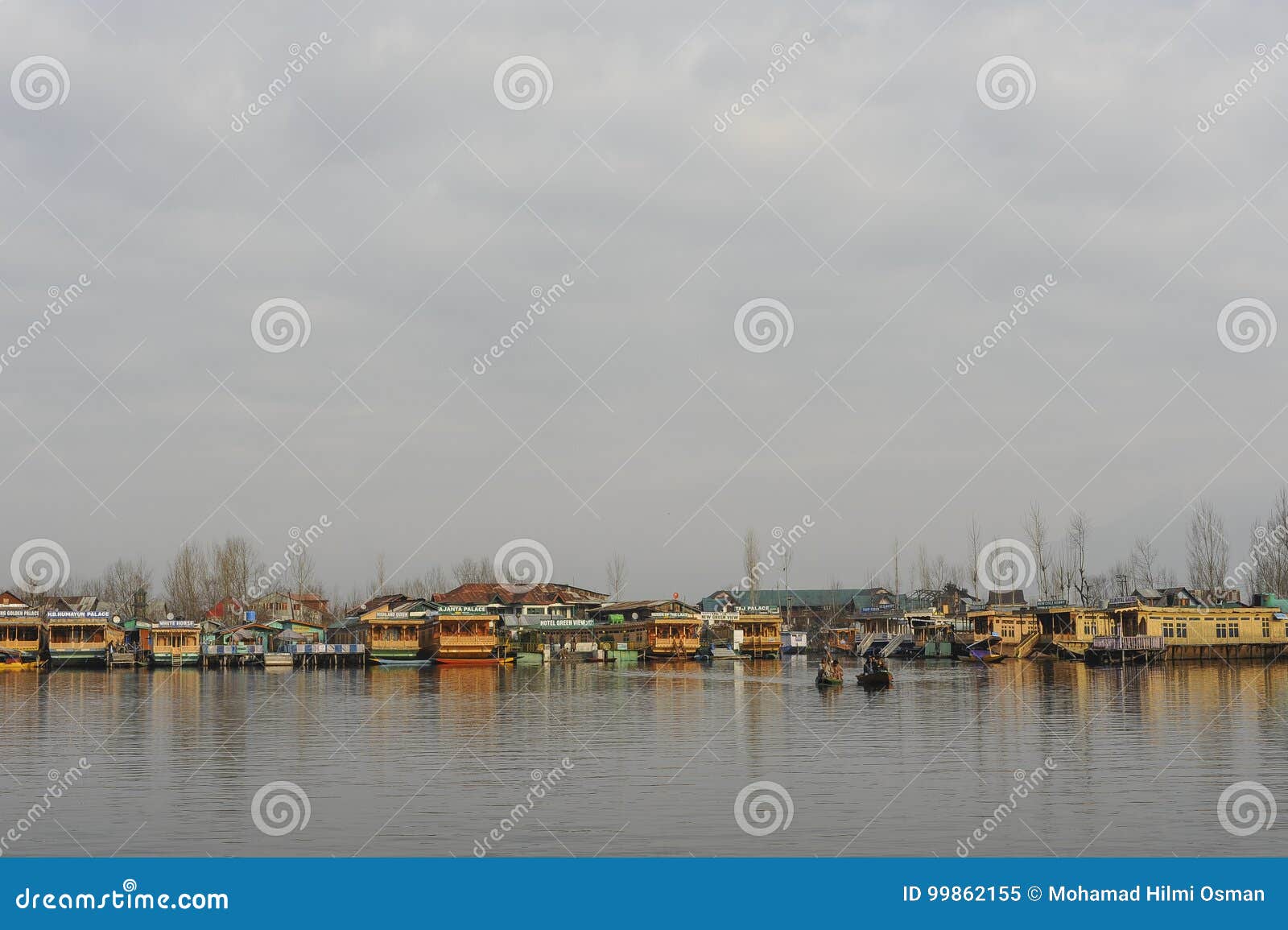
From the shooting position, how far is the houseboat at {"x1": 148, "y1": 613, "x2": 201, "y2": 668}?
95.6 m

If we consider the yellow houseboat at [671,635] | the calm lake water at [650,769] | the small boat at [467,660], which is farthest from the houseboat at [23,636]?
the yellow houseboat at [671,635]

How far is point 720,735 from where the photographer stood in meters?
37.0

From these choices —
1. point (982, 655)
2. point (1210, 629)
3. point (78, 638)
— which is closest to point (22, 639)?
point (78, 638)

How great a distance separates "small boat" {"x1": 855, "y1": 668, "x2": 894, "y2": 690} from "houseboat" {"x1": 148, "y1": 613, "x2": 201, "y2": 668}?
57662 mm

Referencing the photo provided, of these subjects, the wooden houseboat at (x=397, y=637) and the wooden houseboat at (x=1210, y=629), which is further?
the wooden houseboat at (x=397, y=637)

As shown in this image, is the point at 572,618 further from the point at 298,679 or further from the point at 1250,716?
the point at 1250,716

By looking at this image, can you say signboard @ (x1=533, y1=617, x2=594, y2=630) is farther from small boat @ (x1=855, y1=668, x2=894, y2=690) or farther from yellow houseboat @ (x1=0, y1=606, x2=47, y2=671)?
small boat @ (x1=855, y1=668, x2=894, y2=690)

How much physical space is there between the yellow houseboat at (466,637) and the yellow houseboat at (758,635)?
23.2 m

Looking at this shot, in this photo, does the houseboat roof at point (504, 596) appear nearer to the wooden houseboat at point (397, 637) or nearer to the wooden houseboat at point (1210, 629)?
the wooden houseboat at point (397, 637)

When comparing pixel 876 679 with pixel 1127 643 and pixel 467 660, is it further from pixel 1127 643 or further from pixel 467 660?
pixel 467 660

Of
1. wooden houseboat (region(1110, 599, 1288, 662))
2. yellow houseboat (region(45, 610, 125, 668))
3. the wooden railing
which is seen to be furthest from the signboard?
wooden houseboat (region(1110, 599, 1288, 662))

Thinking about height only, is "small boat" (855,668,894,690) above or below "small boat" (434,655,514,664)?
above

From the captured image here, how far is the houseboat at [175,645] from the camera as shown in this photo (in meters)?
95.6

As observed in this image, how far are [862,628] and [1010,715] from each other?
94.3m
